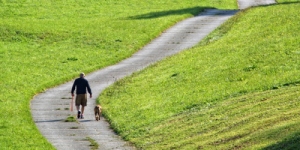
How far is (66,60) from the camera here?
172 feet

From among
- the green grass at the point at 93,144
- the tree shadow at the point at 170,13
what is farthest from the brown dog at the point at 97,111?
the tree shadow at the point at 170,13

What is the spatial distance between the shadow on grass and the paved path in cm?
768

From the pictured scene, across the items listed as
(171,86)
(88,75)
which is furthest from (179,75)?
(88,75)

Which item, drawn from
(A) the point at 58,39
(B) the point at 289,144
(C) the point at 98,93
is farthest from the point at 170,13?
(B) the point at 289,144

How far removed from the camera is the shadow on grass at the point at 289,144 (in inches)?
900

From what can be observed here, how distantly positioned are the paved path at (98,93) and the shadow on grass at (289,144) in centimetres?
768

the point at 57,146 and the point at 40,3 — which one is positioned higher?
the point at 40,3

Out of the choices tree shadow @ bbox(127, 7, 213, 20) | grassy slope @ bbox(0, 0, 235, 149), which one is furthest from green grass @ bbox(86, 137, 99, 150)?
tree shadow @ bbox(127, 7, 213, 20)

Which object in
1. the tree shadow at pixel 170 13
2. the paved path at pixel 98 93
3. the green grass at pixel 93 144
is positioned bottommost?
the green grass at pixel 93 144

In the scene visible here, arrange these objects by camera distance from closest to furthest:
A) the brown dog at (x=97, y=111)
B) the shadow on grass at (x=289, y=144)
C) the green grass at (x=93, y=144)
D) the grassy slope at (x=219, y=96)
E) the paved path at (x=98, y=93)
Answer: the shadow on grass at (x=289, y=144), the grassy slope at (x=219, y=96), the green grass at (x=93, y=144), the paved path at (x=98, y=93), the brown dog at (x=97, y=111)

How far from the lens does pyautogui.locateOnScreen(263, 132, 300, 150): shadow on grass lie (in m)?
22.9

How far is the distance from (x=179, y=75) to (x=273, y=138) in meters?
17.4

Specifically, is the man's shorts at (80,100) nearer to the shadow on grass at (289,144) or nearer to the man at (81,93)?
the man at (81,93)

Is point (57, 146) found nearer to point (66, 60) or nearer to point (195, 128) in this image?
point (195, 128)
